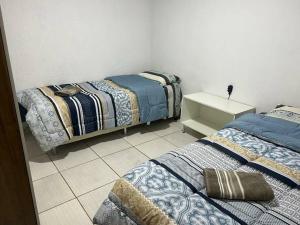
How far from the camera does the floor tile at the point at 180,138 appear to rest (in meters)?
2.97

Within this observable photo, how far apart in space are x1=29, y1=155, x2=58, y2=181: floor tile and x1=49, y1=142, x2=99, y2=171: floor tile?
57 mm

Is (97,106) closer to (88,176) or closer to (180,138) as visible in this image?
(88,176)

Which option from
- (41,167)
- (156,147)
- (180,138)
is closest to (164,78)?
(180,138)

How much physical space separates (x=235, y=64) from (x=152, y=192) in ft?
6.70

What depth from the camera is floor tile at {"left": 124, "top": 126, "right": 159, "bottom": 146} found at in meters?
2.98

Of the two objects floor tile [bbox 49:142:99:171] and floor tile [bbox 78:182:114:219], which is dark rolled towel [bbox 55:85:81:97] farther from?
floor tile [bbox 78:182:114:219]

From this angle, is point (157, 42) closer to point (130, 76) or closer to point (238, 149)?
point (130, 76)

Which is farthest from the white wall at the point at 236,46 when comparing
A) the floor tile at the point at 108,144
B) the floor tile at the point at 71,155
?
the floor tile at the point at 71,155

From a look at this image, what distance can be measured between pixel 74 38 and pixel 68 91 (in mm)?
836

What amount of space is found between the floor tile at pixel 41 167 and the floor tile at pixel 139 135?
3.15 feet

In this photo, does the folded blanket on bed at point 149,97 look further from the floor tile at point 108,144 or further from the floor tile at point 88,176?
the floor tile at point 88,176

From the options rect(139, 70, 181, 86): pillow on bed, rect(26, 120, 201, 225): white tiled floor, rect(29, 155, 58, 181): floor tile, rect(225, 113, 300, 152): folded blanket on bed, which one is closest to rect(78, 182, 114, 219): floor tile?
rect(26, 120, 201, 225): white tiled floor

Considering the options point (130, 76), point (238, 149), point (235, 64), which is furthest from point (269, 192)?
point (130, 76)

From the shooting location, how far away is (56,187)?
2.12 m
